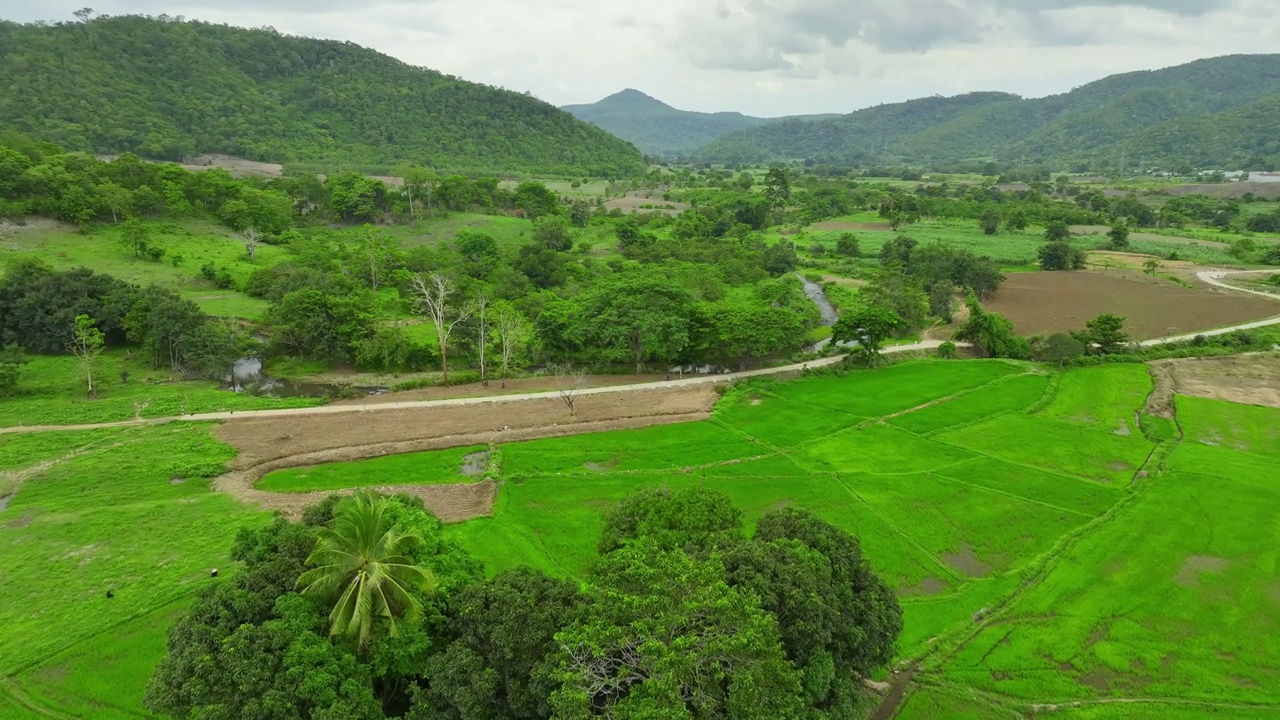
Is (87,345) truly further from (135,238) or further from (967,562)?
(967,562)

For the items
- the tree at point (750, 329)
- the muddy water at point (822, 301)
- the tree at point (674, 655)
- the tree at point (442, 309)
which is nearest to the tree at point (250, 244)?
the tree at point (442, 309)

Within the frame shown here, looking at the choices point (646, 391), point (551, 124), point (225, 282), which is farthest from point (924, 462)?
point (551, 124)

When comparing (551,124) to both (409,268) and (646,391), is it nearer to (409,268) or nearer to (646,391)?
(409,268)

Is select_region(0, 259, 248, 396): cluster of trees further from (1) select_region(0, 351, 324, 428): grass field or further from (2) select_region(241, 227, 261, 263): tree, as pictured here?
(2) select_region(241, 227, 261, 263): tree

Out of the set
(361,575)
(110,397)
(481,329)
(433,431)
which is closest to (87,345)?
(110,397)

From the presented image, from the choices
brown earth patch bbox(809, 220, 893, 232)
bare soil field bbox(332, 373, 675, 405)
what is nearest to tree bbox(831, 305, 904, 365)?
bare soil field bbox(332, 373, 675, 405)

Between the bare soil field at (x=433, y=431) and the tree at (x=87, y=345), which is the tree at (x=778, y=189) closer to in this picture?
the bare soil field at (x=433, y=431)
